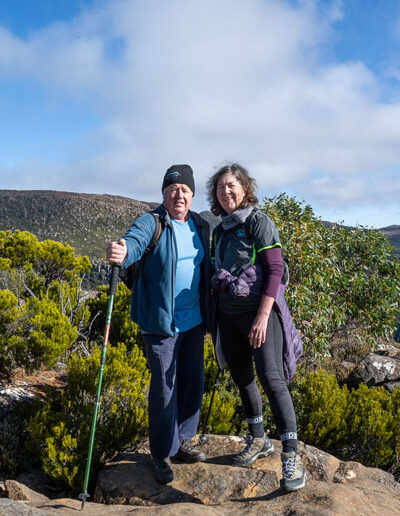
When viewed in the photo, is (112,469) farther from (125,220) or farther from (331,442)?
(125,220)

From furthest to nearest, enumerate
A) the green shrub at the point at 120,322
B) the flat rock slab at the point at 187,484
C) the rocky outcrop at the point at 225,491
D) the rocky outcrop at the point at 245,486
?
1. the green shrub at the point at 120,322
2. the flat rock slab at the point at 187,484
3. the rocky outcrop at the point at 245,486
4. the rocky outcrop at the point at 225,491

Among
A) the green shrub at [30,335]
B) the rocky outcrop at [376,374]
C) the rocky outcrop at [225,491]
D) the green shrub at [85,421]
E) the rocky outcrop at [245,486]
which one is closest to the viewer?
the rocky outcrop at [225,491]

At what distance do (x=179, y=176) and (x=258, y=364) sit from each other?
4.46 ft

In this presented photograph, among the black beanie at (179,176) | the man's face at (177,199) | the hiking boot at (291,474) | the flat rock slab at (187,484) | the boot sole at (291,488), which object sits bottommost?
the flat rock slab at (187,484)

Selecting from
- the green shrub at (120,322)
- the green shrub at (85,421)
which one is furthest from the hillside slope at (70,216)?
the green shrub at (85,421)

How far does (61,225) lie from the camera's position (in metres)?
45.1

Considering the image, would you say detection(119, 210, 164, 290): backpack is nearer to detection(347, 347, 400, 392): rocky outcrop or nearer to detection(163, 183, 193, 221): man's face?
detection(163, 183, 193, 221): man's face

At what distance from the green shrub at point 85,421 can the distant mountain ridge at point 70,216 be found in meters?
32.4

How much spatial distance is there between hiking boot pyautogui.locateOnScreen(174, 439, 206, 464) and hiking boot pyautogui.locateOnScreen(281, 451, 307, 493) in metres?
0.71

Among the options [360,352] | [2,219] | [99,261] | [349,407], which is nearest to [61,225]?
[2,219]

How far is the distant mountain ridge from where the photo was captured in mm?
41625

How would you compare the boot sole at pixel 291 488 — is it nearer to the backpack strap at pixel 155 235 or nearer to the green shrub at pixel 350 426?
the backpack strap at pixel 155 235

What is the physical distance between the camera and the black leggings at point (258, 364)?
2.65 meters

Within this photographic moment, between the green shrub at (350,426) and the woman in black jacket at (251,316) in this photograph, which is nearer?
the woman in black jacket at (251,316)
